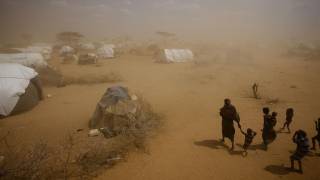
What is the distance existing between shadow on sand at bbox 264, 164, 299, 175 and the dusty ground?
22mm

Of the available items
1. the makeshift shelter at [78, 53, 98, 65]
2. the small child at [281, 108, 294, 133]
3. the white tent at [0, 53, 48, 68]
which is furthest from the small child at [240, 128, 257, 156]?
the makeshift shelter at [78, 53, 98, 65]

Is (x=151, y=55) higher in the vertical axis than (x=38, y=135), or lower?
higher

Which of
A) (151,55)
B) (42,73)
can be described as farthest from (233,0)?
(42,73)

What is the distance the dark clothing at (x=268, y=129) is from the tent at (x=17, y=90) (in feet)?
30.9

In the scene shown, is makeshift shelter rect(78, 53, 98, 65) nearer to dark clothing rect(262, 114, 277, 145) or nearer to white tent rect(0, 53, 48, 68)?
white tent rect(0, 53, 48, 68)

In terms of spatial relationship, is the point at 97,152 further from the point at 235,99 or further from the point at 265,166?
the point at 235,99

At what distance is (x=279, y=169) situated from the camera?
6.08 metres

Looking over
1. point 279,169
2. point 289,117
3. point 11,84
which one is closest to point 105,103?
point 11,84

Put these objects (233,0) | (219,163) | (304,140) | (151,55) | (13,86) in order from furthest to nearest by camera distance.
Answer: (233,0) < (151,55) < (13,86) < (219,163) < (304,140)

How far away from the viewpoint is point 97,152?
6.51 metres

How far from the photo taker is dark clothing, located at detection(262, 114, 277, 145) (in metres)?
6.95

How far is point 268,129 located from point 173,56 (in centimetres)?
1725

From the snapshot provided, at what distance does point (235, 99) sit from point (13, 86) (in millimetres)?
9631

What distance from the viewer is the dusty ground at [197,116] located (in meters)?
6.16
